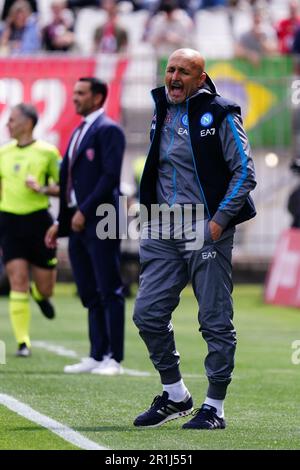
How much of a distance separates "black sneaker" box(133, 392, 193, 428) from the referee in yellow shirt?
4.57 metres

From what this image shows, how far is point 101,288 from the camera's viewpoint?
11875mm

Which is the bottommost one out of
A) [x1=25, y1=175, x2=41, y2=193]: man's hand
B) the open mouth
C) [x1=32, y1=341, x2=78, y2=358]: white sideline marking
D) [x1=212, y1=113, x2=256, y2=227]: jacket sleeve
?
[x1=32, y1=341, x2=78, y2=358]: white sideline marking

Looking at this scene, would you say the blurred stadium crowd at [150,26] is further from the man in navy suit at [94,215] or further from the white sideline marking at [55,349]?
the man in navy suit at [94,215]

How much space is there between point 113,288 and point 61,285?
37.9ft

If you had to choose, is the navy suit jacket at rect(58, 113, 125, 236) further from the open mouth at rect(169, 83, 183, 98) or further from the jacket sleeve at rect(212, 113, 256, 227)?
the jacket sleeve at rect(212, 113, 256, 227)

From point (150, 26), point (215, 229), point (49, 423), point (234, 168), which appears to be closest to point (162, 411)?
point (49, 423)

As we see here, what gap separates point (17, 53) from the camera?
23.8 m

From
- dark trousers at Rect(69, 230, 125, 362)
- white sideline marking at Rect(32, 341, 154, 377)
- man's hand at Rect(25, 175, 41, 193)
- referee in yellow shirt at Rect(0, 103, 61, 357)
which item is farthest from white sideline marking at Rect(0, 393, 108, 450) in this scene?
man's hand at Rect(25, 175, 41, 193)

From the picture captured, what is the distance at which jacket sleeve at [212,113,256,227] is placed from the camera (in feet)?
27.4

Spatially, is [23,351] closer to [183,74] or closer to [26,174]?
[26,174]

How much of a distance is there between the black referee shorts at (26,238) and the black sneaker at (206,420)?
4.84 m

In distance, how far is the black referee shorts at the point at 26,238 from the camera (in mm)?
13133

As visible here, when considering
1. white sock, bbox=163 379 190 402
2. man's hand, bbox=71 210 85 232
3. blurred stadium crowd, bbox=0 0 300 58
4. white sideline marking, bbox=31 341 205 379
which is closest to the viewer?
white sock, bbox=163 379 190 402
